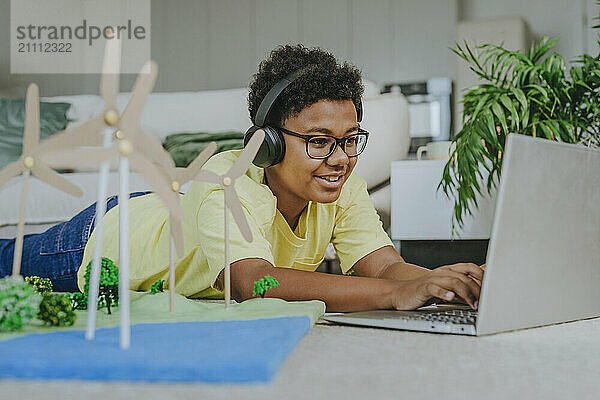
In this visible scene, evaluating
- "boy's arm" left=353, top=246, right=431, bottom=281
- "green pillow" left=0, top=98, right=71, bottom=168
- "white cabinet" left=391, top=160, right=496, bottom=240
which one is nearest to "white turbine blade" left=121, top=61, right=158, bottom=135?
"boy's arm" left=353, top=246, right=431, bottom=281

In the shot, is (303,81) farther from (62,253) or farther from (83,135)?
(62,253)

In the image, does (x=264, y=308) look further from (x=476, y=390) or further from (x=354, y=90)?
(x=354, y=90)

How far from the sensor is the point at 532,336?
576 millimetres

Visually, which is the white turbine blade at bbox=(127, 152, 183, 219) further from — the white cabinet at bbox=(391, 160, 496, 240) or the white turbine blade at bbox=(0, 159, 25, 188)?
the white cabinet at bbox=(391, 160, 496, 240)

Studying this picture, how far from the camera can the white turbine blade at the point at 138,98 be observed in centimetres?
43

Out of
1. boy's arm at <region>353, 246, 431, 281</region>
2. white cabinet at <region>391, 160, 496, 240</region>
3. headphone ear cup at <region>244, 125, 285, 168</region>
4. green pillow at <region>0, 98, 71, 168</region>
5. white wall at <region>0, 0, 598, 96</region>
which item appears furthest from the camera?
white wall at <region>0, 0, 598, 96</region>

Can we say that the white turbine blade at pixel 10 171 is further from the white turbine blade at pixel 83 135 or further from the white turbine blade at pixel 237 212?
the white turbine blade at pixel 237 212

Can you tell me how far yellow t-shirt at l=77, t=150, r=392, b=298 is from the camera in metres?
0.94

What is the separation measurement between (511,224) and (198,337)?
1.01ft

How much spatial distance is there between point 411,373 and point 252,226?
48 cm

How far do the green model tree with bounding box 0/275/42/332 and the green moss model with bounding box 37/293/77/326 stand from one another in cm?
1

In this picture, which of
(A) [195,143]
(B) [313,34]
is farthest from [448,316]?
(B) [313,34]

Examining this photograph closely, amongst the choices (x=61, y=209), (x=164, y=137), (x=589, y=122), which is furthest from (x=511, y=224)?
(x=164, y=137)

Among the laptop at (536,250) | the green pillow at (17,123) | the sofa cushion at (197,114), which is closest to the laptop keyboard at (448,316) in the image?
the laptop at (536,250)
